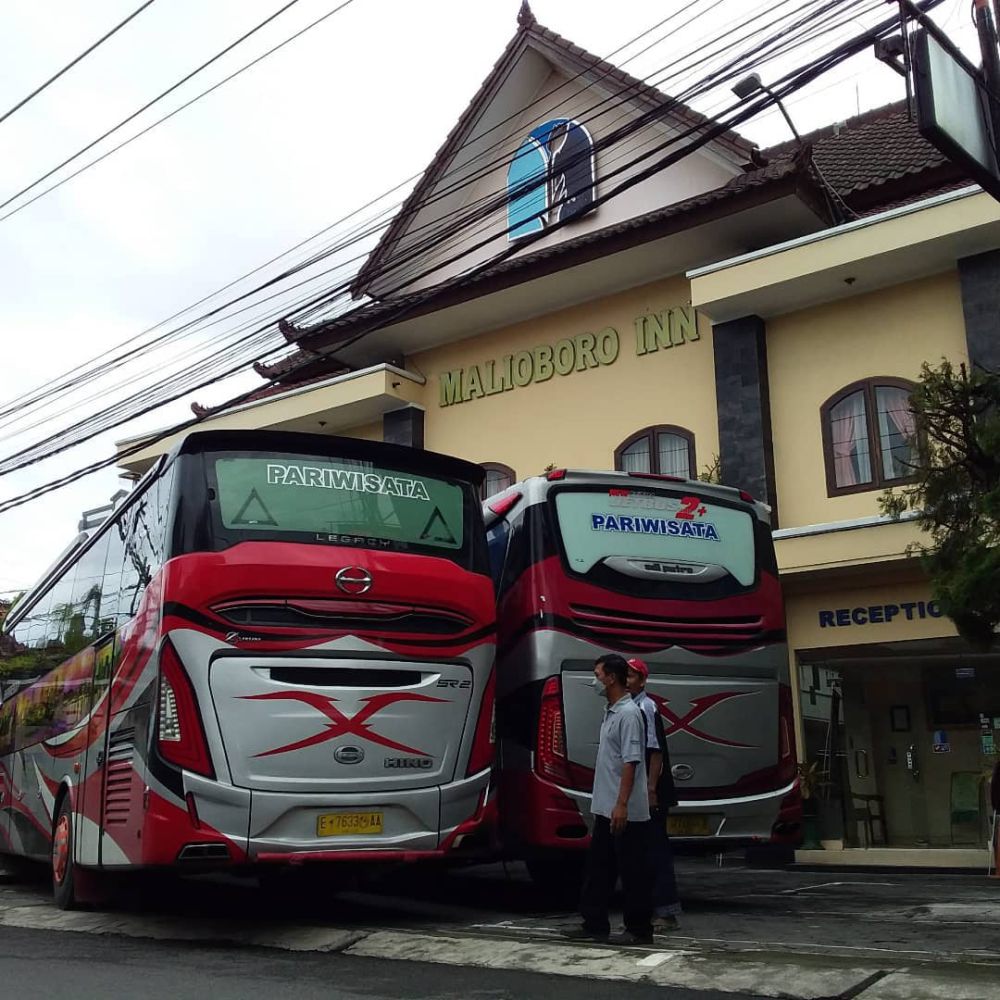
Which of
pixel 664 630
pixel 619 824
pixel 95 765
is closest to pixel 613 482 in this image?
pixel 664 630

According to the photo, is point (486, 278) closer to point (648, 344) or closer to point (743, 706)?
point (648, 344)

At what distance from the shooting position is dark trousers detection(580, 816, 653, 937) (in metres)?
7.19

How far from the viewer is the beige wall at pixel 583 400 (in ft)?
57.0

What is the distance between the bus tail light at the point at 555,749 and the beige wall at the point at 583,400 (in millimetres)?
8529

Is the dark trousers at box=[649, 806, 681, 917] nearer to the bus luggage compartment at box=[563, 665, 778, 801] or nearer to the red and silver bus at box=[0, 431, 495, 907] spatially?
the bus luggage compartment at box=[563, 665, 778, 801]

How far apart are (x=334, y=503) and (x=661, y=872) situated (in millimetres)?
3276

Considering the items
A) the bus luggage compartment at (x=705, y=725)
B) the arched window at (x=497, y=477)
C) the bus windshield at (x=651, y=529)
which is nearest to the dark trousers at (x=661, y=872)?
the bus luggage compartment at (x=705, y=725)

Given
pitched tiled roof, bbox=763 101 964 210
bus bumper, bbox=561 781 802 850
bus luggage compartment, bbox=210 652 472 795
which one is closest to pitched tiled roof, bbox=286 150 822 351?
pitched tiled roof, bbox=763 101 964 210

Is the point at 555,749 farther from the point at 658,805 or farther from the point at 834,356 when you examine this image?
the point at 834,356

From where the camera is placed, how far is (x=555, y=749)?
29.1 ft

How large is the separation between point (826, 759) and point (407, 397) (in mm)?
8612

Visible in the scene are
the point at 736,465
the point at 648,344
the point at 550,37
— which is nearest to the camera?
the point at 736,465

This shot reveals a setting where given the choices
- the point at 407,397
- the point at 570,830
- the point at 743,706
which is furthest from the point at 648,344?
the point at 570,830

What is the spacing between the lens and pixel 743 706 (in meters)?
9.59
